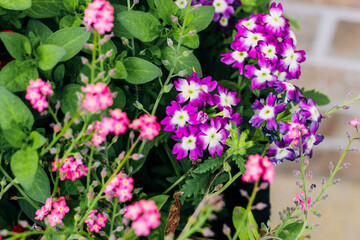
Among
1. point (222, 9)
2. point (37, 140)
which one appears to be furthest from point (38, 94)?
point (222, 9)

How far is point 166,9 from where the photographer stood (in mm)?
541

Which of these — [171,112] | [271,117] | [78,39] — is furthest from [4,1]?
[271,117]

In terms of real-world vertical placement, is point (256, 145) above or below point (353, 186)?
above

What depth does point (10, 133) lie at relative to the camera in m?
0.43

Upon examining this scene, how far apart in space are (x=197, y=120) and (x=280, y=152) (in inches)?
4.3

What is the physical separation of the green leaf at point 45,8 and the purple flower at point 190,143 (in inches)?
8.7

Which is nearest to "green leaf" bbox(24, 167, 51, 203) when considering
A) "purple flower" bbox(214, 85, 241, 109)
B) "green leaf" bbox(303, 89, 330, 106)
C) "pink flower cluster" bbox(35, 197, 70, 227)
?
"pink flower cluster" bbox(35, 197, 70, 227)

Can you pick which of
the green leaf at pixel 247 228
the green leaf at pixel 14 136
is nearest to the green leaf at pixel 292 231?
the green leaf at pixel 247 228

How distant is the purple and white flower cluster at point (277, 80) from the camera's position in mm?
502

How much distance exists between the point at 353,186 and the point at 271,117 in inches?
33.3

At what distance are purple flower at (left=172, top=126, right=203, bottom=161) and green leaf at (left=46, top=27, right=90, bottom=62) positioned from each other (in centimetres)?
16

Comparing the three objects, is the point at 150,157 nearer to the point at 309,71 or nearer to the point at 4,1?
the point at 4,1

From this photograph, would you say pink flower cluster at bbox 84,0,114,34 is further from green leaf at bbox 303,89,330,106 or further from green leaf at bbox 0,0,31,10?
green leaf at bbox 303,89,330,106

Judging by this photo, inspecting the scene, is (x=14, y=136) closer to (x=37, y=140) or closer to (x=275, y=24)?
(x=37, y=140)
